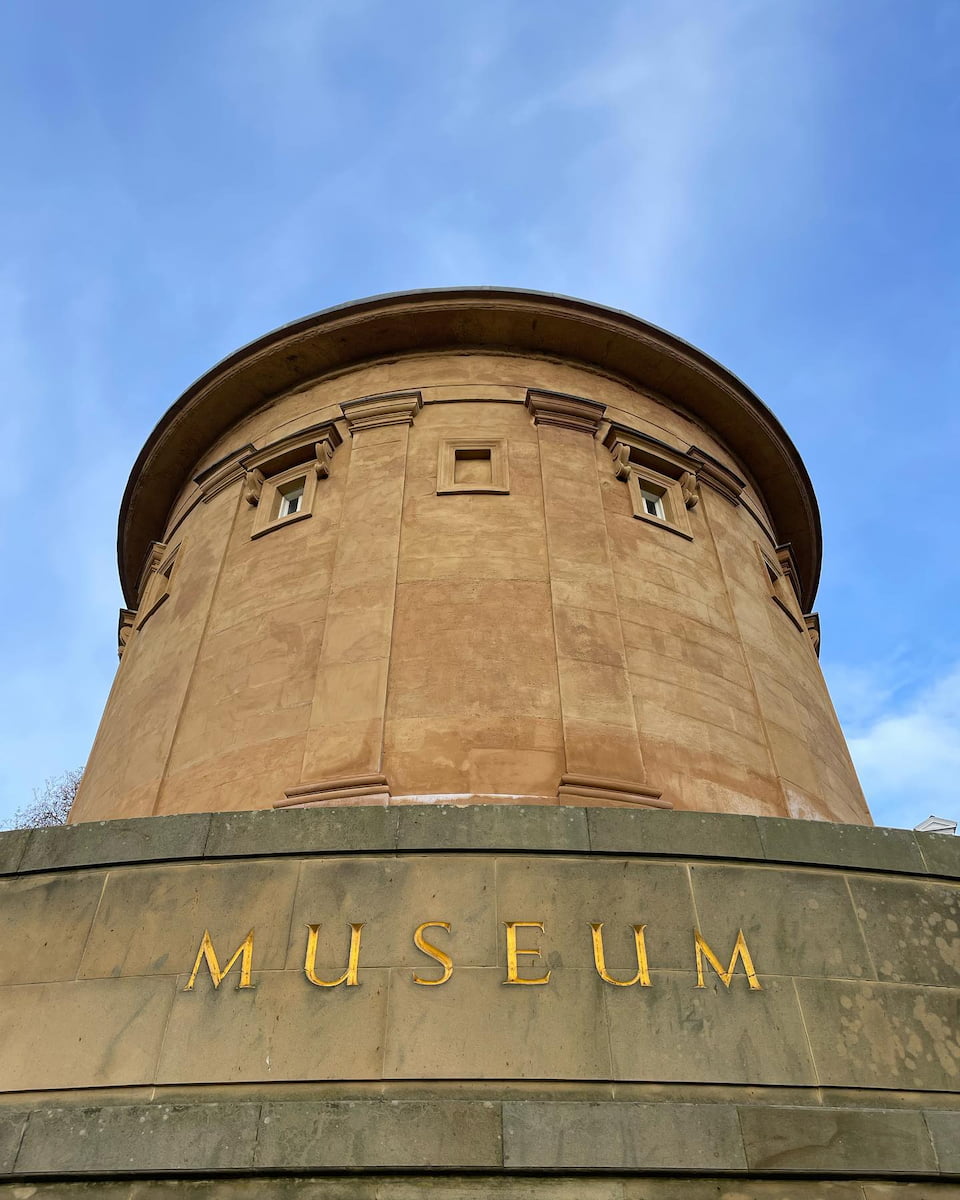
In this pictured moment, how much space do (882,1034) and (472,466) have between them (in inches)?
429

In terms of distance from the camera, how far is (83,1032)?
26.9ft

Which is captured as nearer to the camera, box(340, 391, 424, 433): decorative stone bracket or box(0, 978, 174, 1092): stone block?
box(0, 978, 174, 1092): stone block

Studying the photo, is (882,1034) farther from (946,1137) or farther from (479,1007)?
(479,1007)

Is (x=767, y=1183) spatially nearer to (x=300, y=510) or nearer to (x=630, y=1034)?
(x=630, y=1034)

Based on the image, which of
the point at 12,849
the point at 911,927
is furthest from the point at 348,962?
the point at 911,927

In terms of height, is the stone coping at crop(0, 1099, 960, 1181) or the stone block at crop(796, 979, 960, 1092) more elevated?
the stone block at crop(796, 979, 960, 1092)

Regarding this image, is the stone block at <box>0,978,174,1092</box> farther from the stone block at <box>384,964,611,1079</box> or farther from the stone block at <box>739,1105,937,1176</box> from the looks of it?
the stone block at <box>739,1105,937,1176</box>

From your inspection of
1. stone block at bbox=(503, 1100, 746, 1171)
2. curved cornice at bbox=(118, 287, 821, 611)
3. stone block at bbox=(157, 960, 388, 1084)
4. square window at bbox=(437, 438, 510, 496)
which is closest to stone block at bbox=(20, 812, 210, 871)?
stone block at bbox=(157, 960, 388, 1084)

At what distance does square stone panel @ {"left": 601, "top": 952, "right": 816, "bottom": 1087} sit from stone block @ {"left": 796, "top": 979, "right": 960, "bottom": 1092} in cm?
18

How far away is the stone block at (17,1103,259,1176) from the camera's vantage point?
734cm

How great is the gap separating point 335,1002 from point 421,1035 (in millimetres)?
741

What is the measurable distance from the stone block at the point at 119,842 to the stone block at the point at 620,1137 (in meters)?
3.73

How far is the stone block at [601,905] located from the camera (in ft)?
27.4

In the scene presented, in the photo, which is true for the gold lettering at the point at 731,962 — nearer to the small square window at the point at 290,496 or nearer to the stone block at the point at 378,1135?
the stone block at the point at 378,1135
